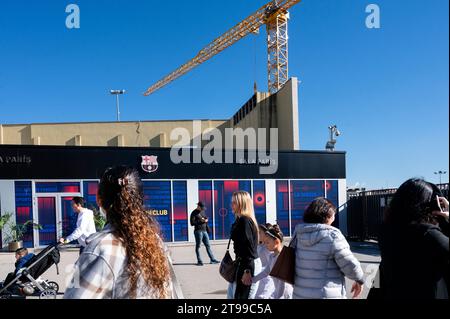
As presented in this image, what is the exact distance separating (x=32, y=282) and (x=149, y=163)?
831cm

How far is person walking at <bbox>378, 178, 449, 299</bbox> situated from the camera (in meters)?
1.99

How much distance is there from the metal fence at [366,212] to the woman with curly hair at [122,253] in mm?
12583

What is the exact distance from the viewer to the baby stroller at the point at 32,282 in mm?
5129

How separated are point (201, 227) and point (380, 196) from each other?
7.84 m

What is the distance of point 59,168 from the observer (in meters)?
12.7

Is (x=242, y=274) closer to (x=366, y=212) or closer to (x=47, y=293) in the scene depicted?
(x=47, y=293)

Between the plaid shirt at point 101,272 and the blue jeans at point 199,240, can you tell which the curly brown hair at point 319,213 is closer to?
the plaid shirt at point 101,272

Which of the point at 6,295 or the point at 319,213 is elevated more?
the point at 319,213

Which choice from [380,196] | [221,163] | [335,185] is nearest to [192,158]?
[221,163]

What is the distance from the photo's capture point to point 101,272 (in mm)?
1543

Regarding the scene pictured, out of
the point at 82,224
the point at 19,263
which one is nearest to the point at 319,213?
the point at 82,224

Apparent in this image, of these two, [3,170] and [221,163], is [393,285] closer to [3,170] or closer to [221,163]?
[221,163]

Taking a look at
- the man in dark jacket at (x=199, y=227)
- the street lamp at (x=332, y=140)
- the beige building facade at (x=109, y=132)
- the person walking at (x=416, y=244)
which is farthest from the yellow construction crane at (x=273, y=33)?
the person walking at (x=416, y=244)

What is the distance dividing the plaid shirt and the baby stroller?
4373 mm
